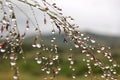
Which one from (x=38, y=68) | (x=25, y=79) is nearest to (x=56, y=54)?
(x=25, y=79)

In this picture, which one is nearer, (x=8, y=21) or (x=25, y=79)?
(x=8, y=21)

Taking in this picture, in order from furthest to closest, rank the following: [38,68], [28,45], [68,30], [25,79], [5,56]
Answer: [28,45]
[38,68]
[25,79]
[68,30]
[5,56]

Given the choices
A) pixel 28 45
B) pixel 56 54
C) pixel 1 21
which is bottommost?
pixel 28 45

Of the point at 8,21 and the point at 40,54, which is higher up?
the point at 8,21

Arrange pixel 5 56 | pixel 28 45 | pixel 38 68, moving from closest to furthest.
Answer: pixel 5 56
pixel 38 68
pixel 28 45

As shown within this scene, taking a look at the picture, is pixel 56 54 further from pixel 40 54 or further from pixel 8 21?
pixel 8 21

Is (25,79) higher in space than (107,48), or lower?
lower

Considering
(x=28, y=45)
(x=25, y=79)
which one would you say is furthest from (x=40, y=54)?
(x=28, y=45)

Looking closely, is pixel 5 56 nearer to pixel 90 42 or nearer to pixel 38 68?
pixel 90 42

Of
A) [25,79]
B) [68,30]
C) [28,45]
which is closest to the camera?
Answer: [68,30]
